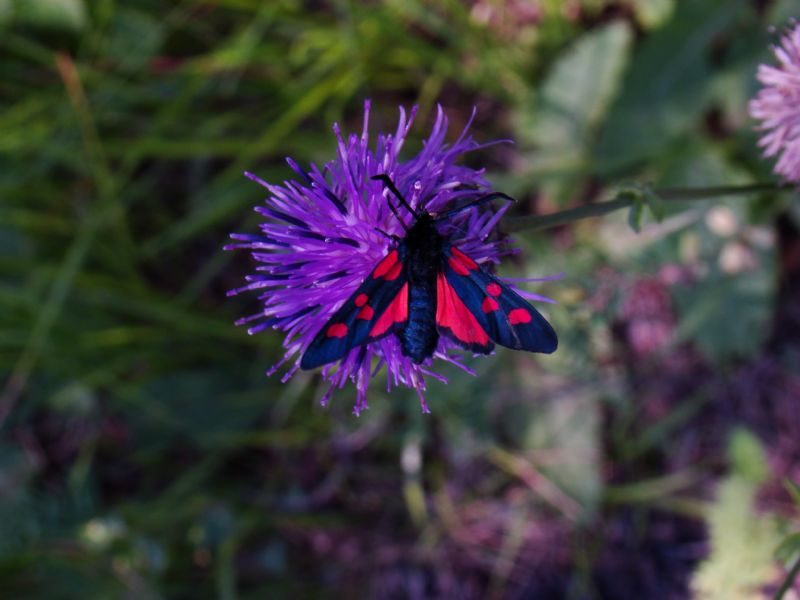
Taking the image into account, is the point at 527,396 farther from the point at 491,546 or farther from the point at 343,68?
the point at 343,68

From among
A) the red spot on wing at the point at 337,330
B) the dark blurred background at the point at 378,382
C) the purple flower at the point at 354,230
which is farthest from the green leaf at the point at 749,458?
the red spot on wing at the point at 337,330

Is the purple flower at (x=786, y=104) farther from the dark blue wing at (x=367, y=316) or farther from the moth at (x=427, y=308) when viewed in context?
the dark blue wing at (x=367, y=316)

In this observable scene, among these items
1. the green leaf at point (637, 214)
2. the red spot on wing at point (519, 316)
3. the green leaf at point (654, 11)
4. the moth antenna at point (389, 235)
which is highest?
the green leaf at point (654, 11)

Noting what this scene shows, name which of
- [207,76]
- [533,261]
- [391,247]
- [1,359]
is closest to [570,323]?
[533,261]

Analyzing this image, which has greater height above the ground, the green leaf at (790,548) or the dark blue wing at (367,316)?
the dark blue wing at (367,316)

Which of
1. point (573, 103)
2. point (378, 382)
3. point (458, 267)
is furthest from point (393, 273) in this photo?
point (573, 103)

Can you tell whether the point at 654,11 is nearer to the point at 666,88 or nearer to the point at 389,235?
the point at 666,88
